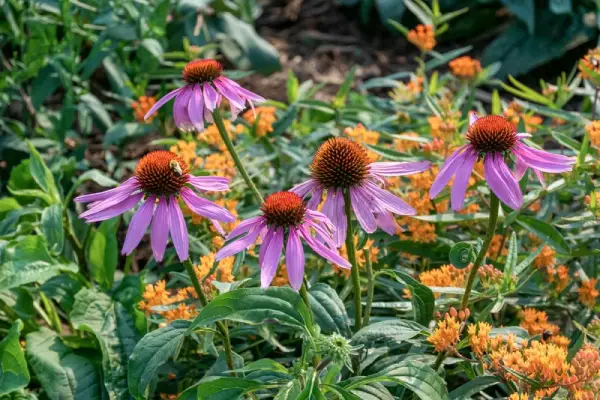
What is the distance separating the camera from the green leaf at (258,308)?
1506 mm

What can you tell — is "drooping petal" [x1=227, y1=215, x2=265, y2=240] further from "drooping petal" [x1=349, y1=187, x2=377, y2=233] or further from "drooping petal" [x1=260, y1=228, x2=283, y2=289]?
"drooping petal" [x1=349, y1=187, x2=377, y2=233]

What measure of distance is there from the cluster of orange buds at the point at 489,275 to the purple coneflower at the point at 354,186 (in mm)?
245

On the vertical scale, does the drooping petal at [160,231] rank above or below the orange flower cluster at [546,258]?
above

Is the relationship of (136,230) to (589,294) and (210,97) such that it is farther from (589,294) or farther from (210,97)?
(589,294)

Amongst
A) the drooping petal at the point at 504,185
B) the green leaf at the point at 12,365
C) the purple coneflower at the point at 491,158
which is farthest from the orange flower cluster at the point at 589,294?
the green leaf at the point at 12,365

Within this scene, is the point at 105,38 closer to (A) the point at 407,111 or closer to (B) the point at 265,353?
(A) the point at 407,111

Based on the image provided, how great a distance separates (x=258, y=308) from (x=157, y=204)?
0.30 metres

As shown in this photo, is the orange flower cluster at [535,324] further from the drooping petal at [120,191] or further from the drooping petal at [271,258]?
the drooping petal at [120,191]

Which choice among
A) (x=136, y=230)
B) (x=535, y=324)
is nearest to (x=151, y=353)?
(x=136, y=230)

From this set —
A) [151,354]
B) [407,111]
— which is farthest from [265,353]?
[407,111]

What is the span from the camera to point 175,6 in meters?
3.54

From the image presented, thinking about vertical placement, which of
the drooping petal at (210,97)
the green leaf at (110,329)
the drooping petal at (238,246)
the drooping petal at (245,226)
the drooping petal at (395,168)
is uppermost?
the drooping petal at (210,97)

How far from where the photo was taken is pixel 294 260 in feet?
4.80

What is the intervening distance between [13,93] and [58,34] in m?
0.53
